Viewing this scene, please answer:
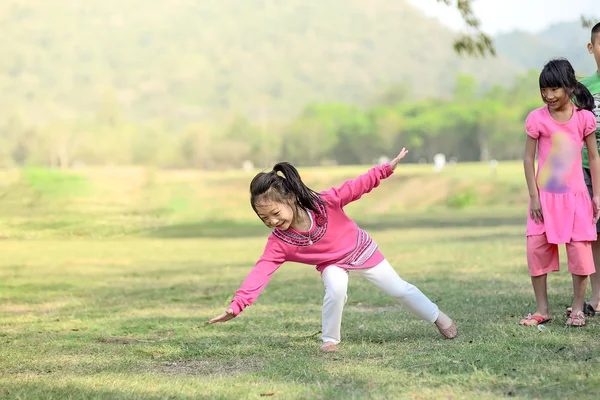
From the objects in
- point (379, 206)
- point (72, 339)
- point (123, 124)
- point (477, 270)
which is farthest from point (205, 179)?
point (123, 124)

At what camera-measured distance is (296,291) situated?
967 centimetres

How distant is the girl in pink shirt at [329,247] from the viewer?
17.8ft

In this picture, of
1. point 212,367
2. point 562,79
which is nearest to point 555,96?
point 562,79

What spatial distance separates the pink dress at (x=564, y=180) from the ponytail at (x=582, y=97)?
0.13 feet

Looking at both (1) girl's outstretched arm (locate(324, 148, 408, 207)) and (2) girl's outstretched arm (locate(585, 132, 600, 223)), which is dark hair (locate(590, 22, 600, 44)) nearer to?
(2) girl's outstretched arm (locate(585, 132, 600, 223))

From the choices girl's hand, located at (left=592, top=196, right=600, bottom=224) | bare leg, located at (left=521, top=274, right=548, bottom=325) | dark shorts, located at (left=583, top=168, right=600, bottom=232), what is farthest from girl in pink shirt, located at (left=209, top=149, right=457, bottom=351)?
dark shorts, located at (left=583, top=168, right=600, bottom=232)

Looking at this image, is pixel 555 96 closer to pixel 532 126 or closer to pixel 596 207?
pixel 532 126

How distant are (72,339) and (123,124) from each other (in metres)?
121

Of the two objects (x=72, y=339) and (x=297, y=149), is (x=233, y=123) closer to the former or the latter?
(x=297, y=149)

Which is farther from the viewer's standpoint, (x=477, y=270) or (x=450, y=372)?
(x=477, y=270)

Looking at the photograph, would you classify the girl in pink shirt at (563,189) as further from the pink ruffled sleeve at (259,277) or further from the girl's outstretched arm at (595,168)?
the pink ruffled sleeve at (259,277)

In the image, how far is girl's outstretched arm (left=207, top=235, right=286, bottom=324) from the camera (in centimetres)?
529

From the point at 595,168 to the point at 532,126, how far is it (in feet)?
1.71

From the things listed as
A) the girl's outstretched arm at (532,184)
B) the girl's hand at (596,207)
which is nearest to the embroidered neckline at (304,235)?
the girl's outstretched arm at (532,184)
